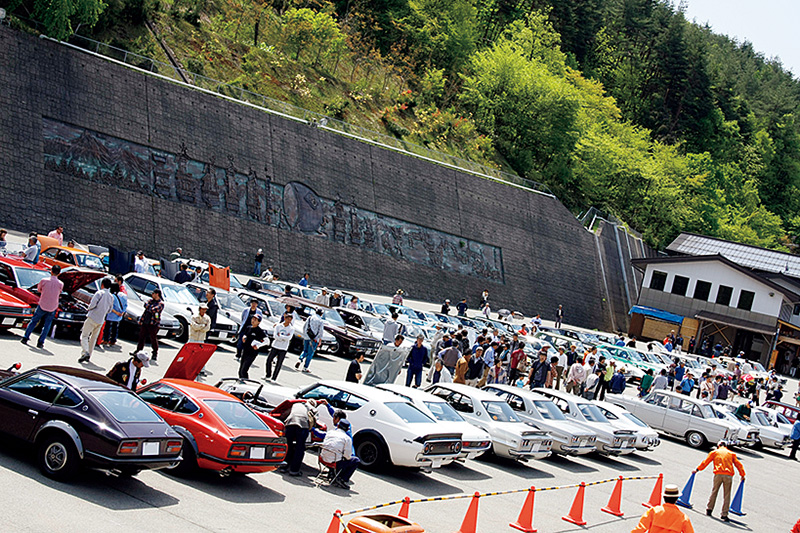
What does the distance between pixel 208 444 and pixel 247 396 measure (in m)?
3.06

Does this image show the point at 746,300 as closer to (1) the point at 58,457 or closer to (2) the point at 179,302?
(2) the point at 179,302

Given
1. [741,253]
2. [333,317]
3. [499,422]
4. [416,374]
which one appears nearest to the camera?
[499,422]

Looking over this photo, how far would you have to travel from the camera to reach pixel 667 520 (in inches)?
344

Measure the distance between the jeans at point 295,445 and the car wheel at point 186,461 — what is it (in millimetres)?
1548

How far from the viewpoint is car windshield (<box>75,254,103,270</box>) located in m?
25.0

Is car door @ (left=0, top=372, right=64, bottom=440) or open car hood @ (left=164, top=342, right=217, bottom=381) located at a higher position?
open car hood @ (left=164, top=342, right=217, bottom=381)

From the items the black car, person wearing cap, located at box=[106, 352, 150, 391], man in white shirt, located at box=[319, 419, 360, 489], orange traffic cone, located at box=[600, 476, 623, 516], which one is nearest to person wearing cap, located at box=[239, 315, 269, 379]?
person wearing cap, located at box=[106, 352, 150, 391]

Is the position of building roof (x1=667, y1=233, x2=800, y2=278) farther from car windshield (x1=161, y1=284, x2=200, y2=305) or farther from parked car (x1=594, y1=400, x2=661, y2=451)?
car windshield (x1=161, y1=284, x2=200, y2=305)

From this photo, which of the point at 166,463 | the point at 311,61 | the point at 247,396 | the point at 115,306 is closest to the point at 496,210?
the point at 311,61

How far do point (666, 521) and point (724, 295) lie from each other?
5463cm

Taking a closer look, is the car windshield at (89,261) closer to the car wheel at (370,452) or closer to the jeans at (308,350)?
the jeans at (308,350)

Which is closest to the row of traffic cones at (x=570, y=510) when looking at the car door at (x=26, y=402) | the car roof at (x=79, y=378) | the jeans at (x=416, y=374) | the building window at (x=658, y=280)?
the car roof at (x=79, y=378)

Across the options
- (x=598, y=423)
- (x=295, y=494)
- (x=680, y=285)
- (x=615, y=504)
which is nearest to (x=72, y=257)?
(x=295, y=494)

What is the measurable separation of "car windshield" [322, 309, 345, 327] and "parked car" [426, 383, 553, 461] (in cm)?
1009
